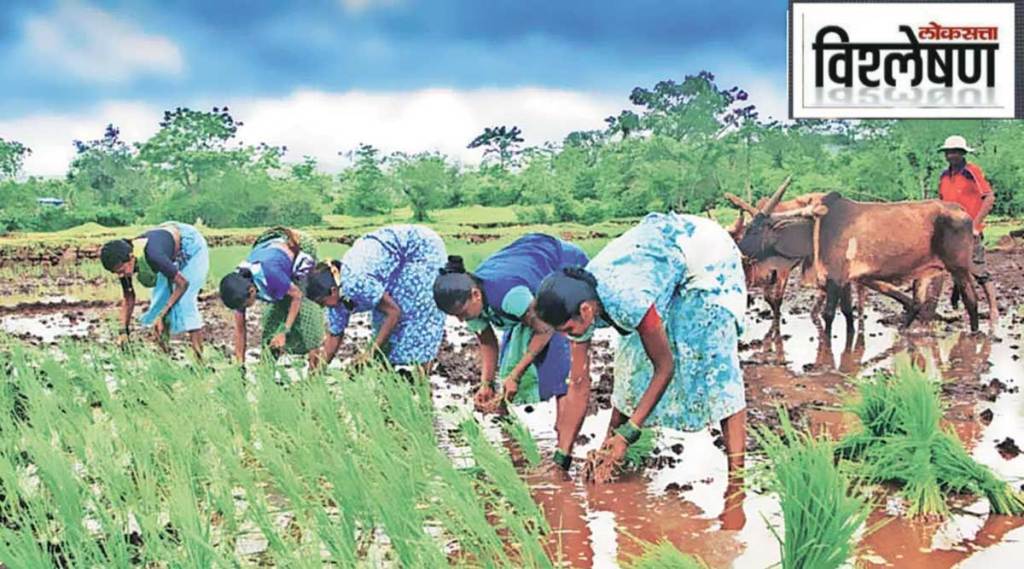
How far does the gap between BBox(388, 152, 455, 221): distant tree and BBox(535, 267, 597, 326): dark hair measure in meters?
16.3

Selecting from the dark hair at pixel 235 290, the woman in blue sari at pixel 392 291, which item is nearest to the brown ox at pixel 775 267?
the woman in blue sari at pixel 392 291

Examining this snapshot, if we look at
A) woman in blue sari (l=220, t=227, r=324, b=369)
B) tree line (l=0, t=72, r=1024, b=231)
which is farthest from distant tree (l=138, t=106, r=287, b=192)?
woman in blue sari (l=220, t=227, r=324, b=369)

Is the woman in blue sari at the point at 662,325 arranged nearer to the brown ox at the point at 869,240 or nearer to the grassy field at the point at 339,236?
the brown ox at the point at 869,240

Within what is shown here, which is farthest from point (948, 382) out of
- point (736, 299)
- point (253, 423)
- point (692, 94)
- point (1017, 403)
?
point (692, 94)

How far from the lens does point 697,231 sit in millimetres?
4145

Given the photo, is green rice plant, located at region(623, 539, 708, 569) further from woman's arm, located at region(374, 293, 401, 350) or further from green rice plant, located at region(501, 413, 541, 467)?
woman's arm, located at region(374, 293, 401, 350)

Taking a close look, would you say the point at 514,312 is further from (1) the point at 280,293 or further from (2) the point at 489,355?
(1) the point at 280,293

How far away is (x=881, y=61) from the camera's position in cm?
743

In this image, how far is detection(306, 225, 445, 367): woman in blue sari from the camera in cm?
555

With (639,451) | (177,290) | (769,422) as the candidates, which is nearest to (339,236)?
(177,290)

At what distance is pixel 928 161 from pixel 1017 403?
41.1 feet

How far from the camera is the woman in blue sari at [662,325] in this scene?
391cm

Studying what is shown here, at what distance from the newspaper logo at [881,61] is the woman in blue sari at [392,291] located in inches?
112

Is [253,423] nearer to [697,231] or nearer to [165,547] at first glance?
[165,547]
